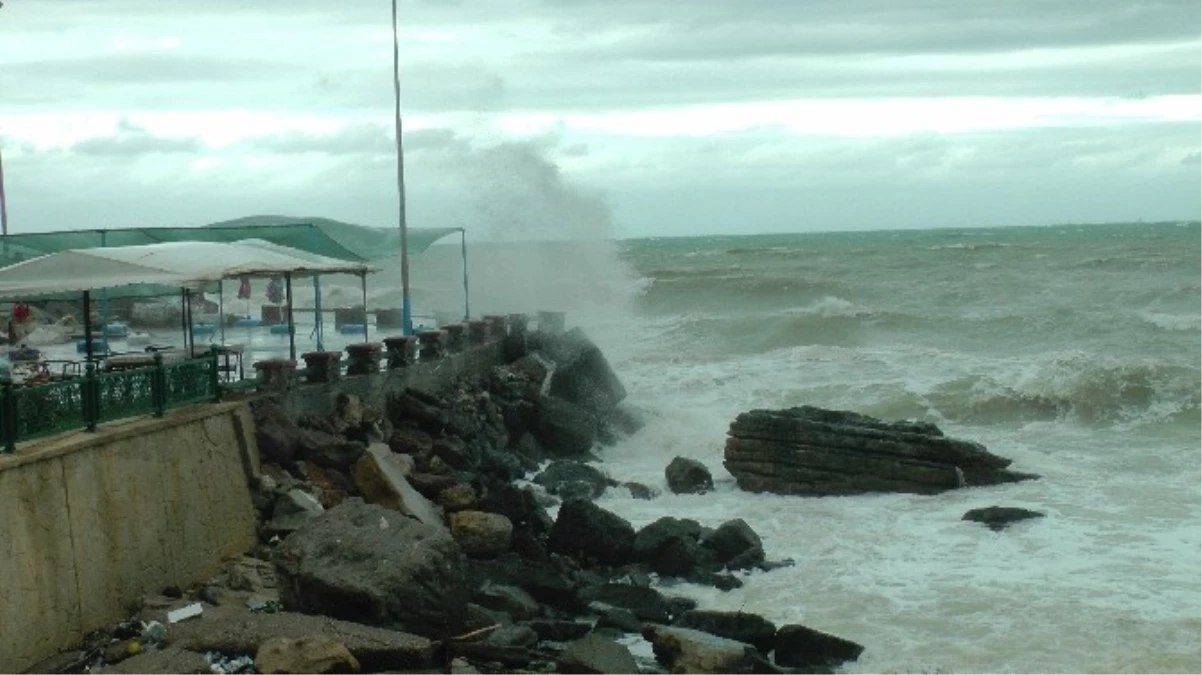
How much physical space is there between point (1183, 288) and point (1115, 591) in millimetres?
40292

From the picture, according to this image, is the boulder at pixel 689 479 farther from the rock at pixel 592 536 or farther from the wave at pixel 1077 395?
the wave at pixel 1077 395

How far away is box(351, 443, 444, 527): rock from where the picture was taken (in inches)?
633

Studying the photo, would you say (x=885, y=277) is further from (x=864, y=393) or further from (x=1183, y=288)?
(x=864, y=393)

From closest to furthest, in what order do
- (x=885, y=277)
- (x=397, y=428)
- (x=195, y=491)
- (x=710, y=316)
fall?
(x=195, y=491) < (x=397, y=428) < (x=710, y=316) < (x=885, y=277)

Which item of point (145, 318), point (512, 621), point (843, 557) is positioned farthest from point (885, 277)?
point (512, 621)

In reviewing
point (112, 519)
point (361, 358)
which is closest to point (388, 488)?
point (112, 519)

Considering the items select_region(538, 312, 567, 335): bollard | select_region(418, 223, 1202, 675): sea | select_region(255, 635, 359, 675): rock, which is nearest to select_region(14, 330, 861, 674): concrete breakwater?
select_region(255, 635, 359, 675): rock

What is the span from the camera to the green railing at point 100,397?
40.6 ft

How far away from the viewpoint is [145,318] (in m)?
31.3

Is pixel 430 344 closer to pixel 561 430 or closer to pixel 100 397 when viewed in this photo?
pixel 561 430

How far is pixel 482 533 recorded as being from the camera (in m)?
15.9

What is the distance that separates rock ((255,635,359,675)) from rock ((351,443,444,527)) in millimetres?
4443

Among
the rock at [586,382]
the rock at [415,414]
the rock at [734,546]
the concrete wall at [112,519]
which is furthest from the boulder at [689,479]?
the concrete wall at [112,519]

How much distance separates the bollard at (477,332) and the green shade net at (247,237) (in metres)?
2.26
